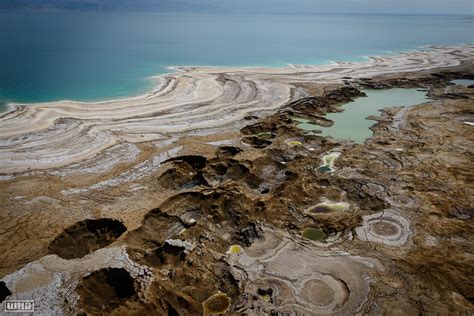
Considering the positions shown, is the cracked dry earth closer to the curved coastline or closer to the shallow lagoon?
the curved coastline

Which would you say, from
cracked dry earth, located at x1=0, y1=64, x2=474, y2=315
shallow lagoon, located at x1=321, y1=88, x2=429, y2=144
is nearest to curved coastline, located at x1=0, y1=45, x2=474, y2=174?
cracked dry earth, located at x1=0, y1=64, x2=474, y2=315

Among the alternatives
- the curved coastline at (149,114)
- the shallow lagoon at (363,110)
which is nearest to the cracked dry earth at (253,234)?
the curved coastline at (149,114)

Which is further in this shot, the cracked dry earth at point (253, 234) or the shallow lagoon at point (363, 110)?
the shallow lagoon at point (363, 110)

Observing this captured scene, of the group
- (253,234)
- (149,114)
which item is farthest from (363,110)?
(253,234)

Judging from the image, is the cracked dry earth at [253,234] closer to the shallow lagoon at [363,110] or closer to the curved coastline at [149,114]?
the curved coastline at [149,114]

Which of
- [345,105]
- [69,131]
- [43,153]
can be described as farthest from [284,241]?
[345,105]

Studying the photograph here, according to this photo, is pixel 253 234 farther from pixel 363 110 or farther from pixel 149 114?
pixel 363 110
